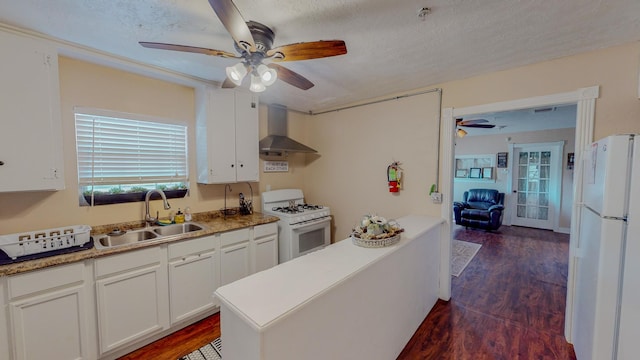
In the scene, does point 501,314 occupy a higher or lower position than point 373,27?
lower

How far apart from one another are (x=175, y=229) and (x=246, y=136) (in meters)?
1.29

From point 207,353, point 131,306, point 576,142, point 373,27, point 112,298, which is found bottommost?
point 207,353

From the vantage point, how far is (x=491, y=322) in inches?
96.6

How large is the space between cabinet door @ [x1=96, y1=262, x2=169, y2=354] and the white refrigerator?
3.09 m

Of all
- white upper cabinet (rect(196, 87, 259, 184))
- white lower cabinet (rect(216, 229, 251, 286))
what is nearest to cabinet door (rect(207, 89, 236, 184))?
white upper cabinet (rect(196, 87, 259, 184))

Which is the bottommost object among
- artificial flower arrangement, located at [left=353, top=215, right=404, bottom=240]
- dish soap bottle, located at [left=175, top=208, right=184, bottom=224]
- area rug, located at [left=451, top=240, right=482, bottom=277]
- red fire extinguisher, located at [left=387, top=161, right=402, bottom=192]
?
area rug, located at [left=451, top=240, right=482, bottom=277]

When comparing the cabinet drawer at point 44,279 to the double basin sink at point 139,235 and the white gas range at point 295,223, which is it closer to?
the double basin sink at point 139,235

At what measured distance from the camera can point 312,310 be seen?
1.15 m

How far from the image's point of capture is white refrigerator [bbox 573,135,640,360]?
1.36 meters

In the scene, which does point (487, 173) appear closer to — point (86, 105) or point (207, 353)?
point (207, 353)

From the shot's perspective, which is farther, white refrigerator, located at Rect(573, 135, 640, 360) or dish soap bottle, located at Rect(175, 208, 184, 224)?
dish soap bottle, located at Rect(175, 208, 184, 224)

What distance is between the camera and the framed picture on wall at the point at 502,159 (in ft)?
21.4

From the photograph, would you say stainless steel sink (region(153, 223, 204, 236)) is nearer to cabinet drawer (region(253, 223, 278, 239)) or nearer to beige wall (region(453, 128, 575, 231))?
cabinet drawer (region(253, 223, 278, 239))

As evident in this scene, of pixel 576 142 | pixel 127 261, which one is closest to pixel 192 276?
pixel 127 261
